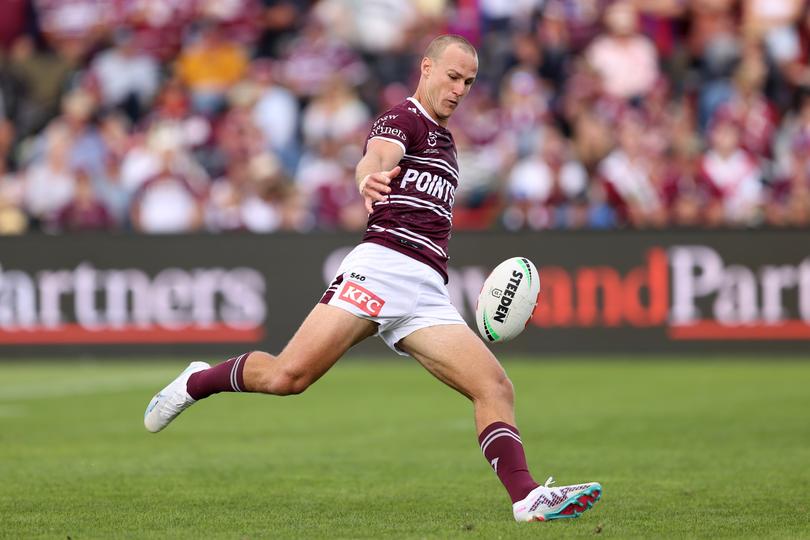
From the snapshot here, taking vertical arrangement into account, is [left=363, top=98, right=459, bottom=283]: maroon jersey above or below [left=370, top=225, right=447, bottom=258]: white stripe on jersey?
above

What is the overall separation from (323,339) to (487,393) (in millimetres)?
859

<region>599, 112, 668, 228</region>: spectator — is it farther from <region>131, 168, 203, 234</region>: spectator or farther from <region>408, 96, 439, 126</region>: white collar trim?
<region>408, 96, 439, 126</region>: white collar trim

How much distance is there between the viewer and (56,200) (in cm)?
2062

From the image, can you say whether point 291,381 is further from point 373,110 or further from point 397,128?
point 373,110

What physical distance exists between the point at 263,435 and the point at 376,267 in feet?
15.4

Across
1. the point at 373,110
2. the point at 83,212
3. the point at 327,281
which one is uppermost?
the point at 373,110

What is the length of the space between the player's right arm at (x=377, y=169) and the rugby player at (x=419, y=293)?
1 cm

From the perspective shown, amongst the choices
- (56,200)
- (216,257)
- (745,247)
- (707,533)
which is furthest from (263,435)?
(56,200)

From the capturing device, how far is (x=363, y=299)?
744 cm

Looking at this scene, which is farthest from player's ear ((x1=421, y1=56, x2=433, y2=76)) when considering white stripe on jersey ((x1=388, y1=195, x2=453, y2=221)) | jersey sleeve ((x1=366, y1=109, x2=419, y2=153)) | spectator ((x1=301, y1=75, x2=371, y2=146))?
spectator ((x1=301, y1=75, x2=371, y2=146))

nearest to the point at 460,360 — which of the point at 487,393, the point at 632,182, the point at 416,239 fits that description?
the point at 487,393

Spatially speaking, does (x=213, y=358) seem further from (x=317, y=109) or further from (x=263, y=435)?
(x=263, y=435)

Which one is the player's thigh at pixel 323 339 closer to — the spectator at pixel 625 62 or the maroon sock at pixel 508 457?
the maroon sock at pixel 508 457

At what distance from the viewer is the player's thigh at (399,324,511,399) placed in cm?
742
